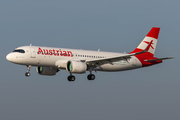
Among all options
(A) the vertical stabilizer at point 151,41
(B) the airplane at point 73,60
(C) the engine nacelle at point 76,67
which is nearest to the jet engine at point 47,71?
(B) the airplane at point 73,60

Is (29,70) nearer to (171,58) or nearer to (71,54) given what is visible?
(71,54)

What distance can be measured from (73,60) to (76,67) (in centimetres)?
181

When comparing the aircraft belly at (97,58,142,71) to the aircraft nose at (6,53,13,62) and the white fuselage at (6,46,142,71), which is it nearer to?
the white fuselage at (6,46,142,71)

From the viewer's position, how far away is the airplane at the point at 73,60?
47.8 m

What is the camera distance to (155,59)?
55906mm

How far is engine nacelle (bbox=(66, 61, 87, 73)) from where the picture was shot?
48812 mm

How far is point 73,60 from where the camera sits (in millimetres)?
50250

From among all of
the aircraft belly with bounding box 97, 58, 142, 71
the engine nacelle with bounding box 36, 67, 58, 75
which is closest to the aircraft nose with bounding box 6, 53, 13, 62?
the engine nacelle with bounding box 36, 67, 58, 75

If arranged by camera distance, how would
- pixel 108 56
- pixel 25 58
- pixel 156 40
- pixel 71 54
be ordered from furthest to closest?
pixel 156 40, pixel 108 56, pixel 71 54, pixel 25 58

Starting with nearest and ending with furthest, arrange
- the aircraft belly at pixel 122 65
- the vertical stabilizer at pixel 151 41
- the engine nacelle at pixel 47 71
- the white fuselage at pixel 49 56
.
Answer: the white fuselage at pixel 49 56
the aircraft belly at pixel 122 65
the engine nacelle at pixel 47 71
the vertical stabilizer at pixel 151 41

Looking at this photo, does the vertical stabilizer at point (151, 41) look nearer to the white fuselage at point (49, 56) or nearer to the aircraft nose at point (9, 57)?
the white fuselage at point (49, 56)

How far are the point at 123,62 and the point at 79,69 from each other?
1009 centimetres

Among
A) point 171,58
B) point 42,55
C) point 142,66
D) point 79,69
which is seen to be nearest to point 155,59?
point 142,66

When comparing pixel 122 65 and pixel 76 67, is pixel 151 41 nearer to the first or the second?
pixel 122 65
